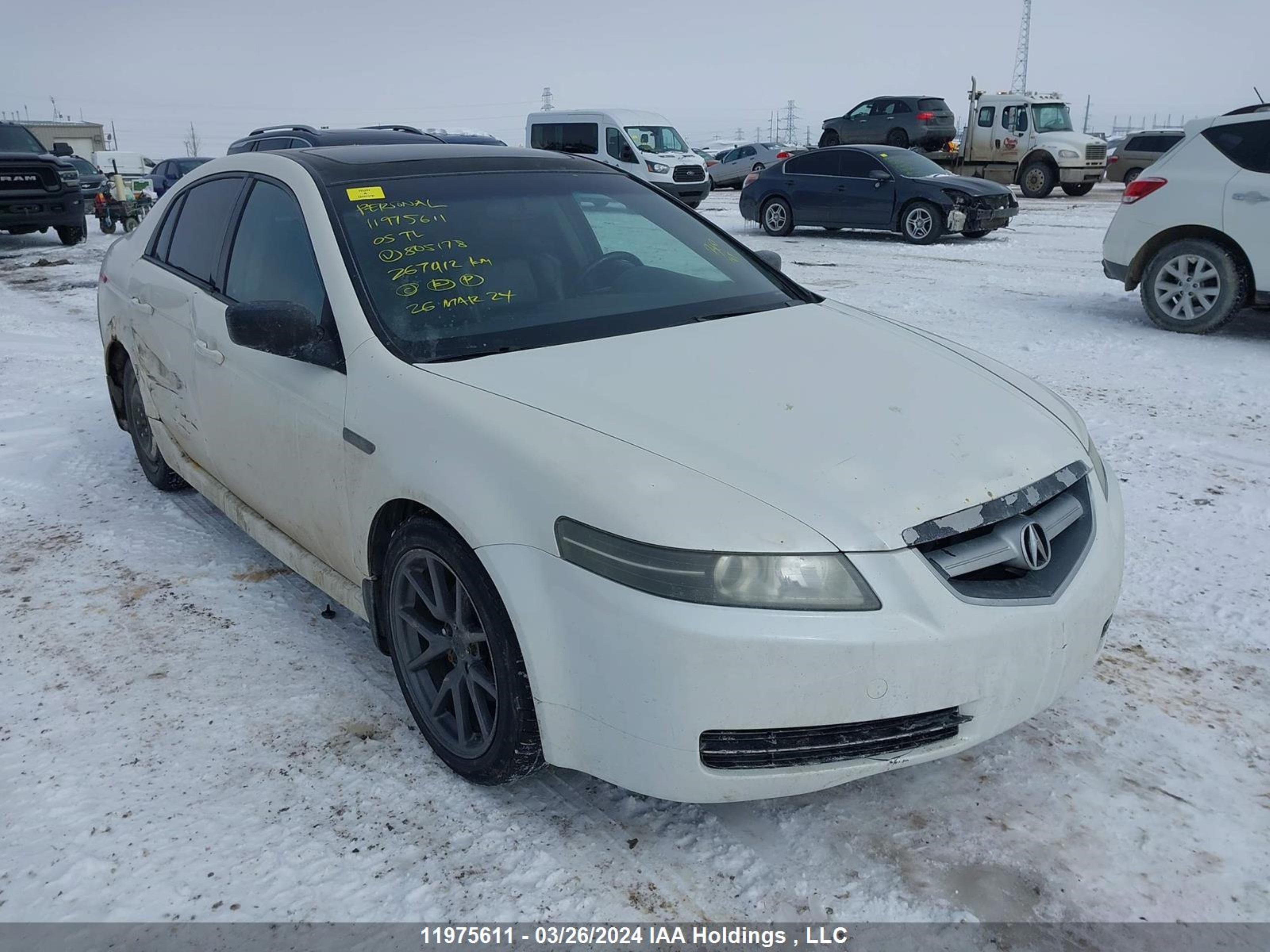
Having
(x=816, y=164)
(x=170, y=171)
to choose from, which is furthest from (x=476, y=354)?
(x=170, y=171)

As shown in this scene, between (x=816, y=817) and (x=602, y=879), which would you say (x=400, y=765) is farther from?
(x=816, y=817)

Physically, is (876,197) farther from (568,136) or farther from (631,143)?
(568,136)

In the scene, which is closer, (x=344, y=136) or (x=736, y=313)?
(x=736, y=313)

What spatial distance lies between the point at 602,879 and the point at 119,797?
130cm

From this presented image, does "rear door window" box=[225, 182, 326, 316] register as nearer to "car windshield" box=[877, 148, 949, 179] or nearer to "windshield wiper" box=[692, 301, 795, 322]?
"windshield wiper" box=[692, 301, 795, 322]

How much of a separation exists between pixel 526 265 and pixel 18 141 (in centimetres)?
1691

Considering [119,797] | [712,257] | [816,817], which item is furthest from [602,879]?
A: [712,257]

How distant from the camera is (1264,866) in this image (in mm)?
2285

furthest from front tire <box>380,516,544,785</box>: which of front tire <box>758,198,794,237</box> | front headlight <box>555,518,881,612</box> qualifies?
front tire <box>758,198,794,237</box>

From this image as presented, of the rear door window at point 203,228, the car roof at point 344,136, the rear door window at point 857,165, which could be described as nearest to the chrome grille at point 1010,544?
the rear door window at point 203,228

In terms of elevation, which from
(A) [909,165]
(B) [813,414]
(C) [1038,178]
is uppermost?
(A) [909,165]

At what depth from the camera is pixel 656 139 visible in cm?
2231

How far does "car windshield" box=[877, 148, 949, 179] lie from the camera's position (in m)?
14.2

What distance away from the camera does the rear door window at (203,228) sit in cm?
373
